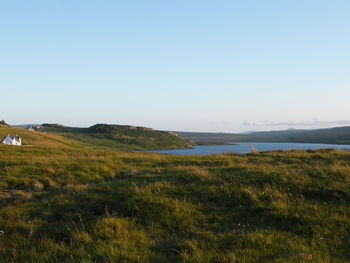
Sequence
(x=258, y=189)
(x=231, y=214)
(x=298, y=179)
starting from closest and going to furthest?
(x=231, y=214) → (x=258, y=189) → (x=298, y=179)

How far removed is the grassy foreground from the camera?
5.23m

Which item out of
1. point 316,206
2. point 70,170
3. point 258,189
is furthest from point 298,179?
point 70,170

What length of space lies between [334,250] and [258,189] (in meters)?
3.97

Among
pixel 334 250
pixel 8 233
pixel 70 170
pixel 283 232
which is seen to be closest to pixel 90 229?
pixel 8 233

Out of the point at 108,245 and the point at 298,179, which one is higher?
the point at 298,179

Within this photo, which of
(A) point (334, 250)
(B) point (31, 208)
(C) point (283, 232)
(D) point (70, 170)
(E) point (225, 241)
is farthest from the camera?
(D) point (70, 170)

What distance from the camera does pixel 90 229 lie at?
6.46m

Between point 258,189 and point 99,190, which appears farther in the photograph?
point 99,190

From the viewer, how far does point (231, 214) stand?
24.6 ft

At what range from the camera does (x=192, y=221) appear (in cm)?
704

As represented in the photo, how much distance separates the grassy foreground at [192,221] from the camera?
5234 millimetres

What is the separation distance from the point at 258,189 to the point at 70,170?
1124 cm

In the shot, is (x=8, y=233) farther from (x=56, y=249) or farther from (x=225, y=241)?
(x=225, y=241)

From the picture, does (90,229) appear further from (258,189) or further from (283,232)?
(258,189)
